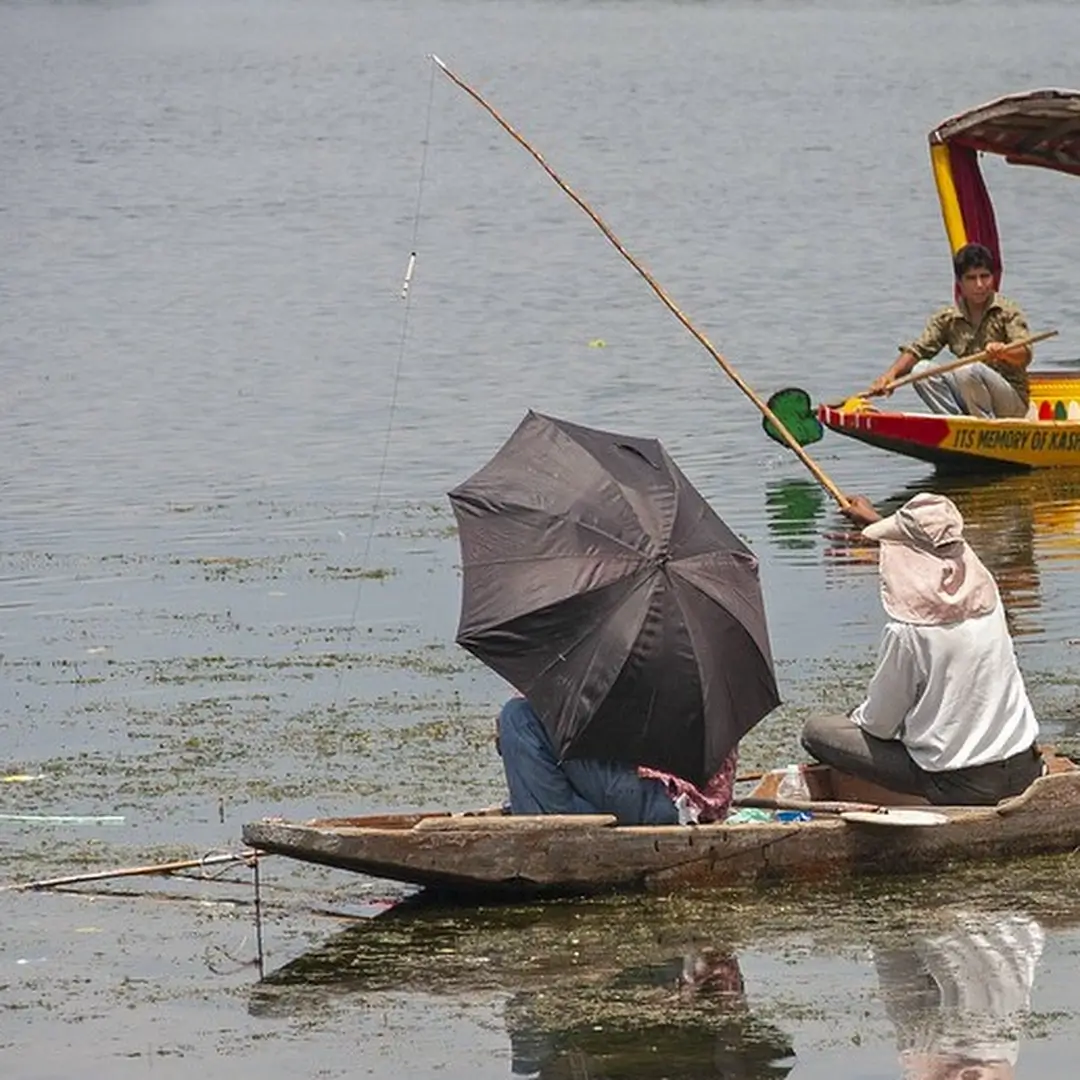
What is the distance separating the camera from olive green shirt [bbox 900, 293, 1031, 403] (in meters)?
16.1

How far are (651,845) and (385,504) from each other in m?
7.97

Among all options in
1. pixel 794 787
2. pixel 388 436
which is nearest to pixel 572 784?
pixel 794 787

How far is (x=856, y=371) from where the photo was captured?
2244cm

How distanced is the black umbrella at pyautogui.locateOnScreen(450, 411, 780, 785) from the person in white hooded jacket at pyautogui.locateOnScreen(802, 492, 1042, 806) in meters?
0.40

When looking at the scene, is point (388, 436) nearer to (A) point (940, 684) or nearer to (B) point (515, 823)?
(A) point (940, 684)

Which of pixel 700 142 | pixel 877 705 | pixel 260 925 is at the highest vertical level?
pixel 700 142

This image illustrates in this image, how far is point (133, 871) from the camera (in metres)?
8.57

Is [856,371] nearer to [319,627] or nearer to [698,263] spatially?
[698,263]

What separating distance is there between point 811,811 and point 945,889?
497 mm

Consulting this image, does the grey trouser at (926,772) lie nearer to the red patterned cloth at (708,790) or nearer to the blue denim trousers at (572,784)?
the red patterned cloth at (708,790)

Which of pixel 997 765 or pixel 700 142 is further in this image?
pixel 700 142

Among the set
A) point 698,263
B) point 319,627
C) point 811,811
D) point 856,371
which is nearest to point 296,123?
point 698,263

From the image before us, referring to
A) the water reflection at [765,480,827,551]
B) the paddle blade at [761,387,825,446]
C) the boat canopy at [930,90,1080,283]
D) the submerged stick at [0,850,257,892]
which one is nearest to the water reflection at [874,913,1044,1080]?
the submerged stick at [0,850,257,892]

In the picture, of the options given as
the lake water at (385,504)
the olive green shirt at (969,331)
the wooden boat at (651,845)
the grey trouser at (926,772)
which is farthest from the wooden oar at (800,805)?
the olive green shirt at (969,331)
